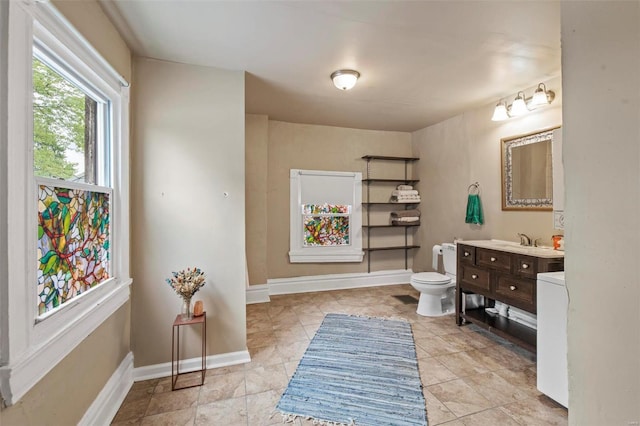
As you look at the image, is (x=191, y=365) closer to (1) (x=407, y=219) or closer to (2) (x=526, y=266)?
A: (2) (x=526, y=266)

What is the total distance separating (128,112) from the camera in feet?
6.73

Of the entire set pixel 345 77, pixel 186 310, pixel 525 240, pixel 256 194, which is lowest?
pixel 186 310

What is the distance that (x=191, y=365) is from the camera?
2.25 m

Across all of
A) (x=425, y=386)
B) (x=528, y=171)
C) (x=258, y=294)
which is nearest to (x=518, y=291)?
(x=425, y=386)

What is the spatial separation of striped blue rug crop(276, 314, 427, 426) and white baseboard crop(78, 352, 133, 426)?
1006 millimetres

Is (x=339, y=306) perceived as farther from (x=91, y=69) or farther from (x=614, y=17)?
(x=614, y=17)

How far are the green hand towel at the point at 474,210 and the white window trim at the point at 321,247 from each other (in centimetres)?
153

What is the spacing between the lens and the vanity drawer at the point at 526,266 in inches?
88.7

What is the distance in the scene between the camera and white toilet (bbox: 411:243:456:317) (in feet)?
10.7

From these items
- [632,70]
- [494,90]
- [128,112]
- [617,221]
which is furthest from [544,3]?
[128,112]

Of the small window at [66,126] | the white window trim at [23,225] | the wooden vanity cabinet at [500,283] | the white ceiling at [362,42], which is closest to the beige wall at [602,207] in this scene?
the white ceiling at [362,42]

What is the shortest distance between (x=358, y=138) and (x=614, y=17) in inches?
158

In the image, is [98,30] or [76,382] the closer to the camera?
[76,382]

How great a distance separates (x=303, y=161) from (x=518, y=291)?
9.77 feet
